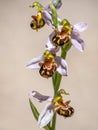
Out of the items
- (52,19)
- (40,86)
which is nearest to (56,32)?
(52,19)

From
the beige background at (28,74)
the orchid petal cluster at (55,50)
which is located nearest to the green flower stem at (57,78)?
the orchid petal cluster at (55,50)

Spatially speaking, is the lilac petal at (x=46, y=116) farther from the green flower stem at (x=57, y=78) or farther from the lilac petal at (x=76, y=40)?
the lilac petal at (x=76, y=40)

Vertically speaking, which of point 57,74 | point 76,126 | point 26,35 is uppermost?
point 26,35

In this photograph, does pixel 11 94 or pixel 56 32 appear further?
pixel 11 94

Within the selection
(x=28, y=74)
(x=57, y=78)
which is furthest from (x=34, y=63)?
(x=28, y=74)

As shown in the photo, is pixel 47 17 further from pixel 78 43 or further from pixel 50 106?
pixel 50 106

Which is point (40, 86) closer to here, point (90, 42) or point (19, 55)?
point (19, 55)

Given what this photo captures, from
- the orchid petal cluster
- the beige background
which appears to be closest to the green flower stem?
the orchid petal cluster
